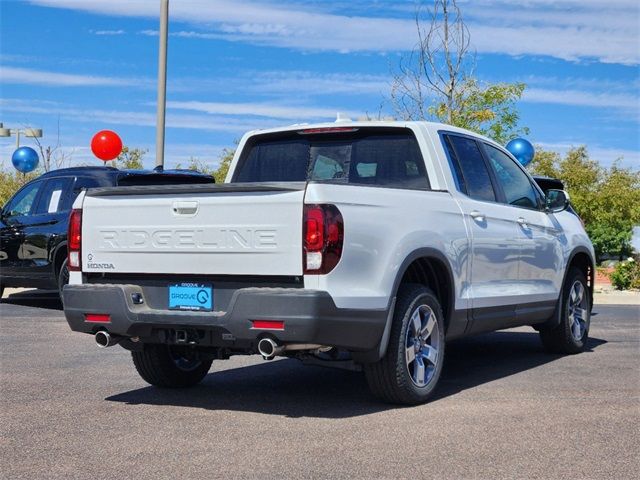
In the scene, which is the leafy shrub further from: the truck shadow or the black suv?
the black suv

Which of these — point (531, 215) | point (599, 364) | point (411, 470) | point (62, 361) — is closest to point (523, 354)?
point (599, 364)

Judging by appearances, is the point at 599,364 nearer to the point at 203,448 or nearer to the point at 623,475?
the point at 623,475

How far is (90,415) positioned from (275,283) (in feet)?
4.87

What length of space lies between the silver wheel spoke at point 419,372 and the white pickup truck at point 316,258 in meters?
0.01

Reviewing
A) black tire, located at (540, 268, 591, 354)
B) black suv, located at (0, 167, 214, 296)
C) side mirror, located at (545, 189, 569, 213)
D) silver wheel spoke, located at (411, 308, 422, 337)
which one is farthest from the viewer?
black suv, located at (0, 167, 214, 296)

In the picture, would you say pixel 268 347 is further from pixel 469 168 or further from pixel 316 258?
pixel 469 168

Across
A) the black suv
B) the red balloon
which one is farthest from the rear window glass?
the red balloon

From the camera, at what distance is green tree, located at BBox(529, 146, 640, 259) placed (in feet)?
110

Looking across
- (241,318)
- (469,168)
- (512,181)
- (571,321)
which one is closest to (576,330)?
(571,321)

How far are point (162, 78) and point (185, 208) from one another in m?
9.96

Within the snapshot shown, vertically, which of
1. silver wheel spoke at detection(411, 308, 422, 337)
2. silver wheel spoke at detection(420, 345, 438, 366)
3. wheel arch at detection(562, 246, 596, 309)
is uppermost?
wheel arch at detection(562, 246, 596, 309)

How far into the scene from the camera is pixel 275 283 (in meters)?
6.05

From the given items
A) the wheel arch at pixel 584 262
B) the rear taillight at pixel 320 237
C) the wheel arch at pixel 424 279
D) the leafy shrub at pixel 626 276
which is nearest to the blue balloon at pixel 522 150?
the leafy shrub at pixel 626 276

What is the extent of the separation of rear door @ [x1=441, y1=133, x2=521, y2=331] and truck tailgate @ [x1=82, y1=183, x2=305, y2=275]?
1.92 meters
